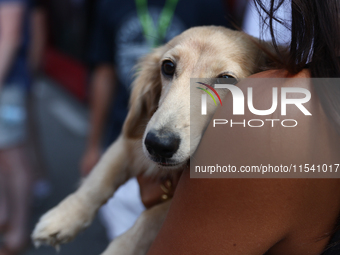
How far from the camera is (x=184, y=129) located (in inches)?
47.3

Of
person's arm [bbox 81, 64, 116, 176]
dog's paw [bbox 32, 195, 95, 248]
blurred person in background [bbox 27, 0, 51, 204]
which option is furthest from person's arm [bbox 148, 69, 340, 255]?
blurred person in background [bbox 27, 0, 51, 204]

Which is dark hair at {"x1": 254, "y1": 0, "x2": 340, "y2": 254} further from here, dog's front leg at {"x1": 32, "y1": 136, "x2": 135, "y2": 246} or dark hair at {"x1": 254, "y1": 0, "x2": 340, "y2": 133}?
dog's front leg at {"x1": 32, "y1": 136, "x2": 135, "y2": 246}

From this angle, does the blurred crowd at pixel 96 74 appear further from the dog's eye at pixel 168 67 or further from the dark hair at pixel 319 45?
the dog's eye at pixel 168 67

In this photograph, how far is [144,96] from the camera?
1733 mm

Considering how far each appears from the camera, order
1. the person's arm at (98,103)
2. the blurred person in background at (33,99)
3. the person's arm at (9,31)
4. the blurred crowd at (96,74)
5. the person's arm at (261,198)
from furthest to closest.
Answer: the blurred person in background at (33,99) → the person's arm at (9,31) → the person's arm at (98,103) → the blurred crowd at (96,74) → the person's arm at (261,198)

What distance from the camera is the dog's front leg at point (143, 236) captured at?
1.42 m

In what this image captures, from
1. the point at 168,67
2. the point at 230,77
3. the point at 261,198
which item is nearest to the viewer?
the point at 261,198

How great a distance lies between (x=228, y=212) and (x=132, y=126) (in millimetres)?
827

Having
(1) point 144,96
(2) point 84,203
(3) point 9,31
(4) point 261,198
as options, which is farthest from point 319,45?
(3) point 9,31

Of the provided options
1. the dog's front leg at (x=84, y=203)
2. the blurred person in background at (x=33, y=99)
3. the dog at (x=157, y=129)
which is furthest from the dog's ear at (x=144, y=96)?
the blurred person in background at (x=33, y=99)

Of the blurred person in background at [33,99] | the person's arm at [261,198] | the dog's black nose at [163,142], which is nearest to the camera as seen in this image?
the person's arm at [261,198]

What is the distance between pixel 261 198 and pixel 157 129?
42 cm

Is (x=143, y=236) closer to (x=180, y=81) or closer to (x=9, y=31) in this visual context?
(x=180, y=81)

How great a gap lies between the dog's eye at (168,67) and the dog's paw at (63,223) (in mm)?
690
